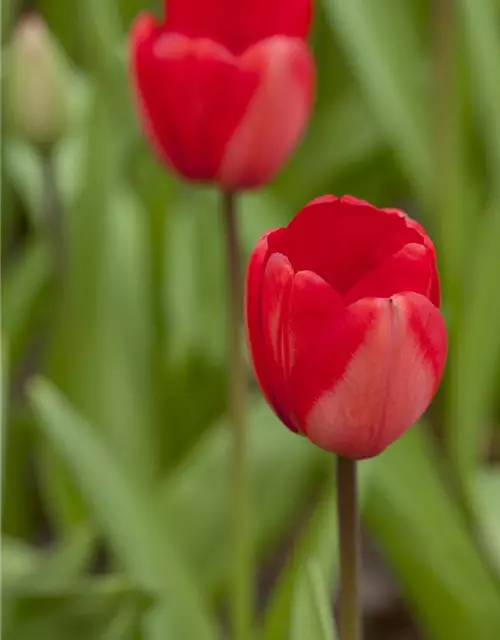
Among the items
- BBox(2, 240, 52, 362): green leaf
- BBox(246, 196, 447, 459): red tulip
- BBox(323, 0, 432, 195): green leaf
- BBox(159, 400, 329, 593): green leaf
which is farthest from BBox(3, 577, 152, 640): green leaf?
BBox(323, 0, 432, 195): green leaf

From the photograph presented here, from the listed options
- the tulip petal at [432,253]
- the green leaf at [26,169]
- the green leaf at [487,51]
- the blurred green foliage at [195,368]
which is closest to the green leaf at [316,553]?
the blurred green foliage at [195,368]

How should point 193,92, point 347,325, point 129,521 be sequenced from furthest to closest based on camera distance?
point 129,521
point 193,92
point 347,325

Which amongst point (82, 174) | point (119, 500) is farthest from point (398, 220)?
point (82, 174)

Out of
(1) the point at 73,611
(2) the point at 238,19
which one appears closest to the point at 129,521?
(1) the point at 73,611

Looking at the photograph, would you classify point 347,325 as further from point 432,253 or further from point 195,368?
point 195,368

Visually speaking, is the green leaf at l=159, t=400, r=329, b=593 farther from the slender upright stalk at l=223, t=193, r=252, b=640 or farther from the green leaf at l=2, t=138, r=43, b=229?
the green leaf at l=2, t=138, r=43, b=229

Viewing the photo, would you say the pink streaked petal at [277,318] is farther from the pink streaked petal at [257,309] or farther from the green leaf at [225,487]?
the green leaf at [225,487]
